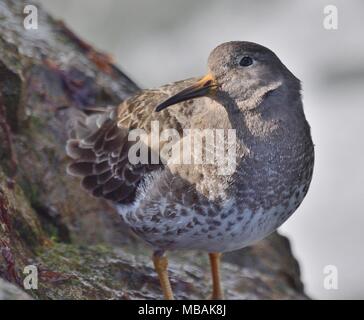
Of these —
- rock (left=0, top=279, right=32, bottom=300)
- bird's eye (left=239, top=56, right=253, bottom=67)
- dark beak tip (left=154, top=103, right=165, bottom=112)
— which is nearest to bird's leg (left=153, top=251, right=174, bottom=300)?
dark beak tip (left=154, top=103, right=165, bottom=112)

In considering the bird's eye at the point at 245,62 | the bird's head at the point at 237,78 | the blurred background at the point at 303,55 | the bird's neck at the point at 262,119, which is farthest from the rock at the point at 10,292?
the blurred background at the point at 303,55

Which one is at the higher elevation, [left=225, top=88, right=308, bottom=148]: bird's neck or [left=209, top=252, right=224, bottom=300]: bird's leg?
[left=225, top=88, right=308, bottom=148]: bird's neck

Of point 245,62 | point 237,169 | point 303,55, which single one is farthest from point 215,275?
point 303,55

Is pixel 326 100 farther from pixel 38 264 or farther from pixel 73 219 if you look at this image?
pixel 38 264

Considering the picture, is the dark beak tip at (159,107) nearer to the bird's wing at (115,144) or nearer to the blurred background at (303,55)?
the bird's wing at (115,144)

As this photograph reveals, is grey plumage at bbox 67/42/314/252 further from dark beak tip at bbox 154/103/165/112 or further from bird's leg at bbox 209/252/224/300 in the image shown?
bird's leg at bbox 209/252/224/300

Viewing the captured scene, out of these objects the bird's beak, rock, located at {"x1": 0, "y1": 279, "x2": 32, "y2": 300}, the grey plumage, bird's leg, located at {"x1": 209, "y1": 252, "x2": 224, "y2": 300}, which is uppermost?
the bird's beak

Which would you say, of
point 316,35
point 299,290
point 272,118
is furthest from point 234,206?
point 316,35
